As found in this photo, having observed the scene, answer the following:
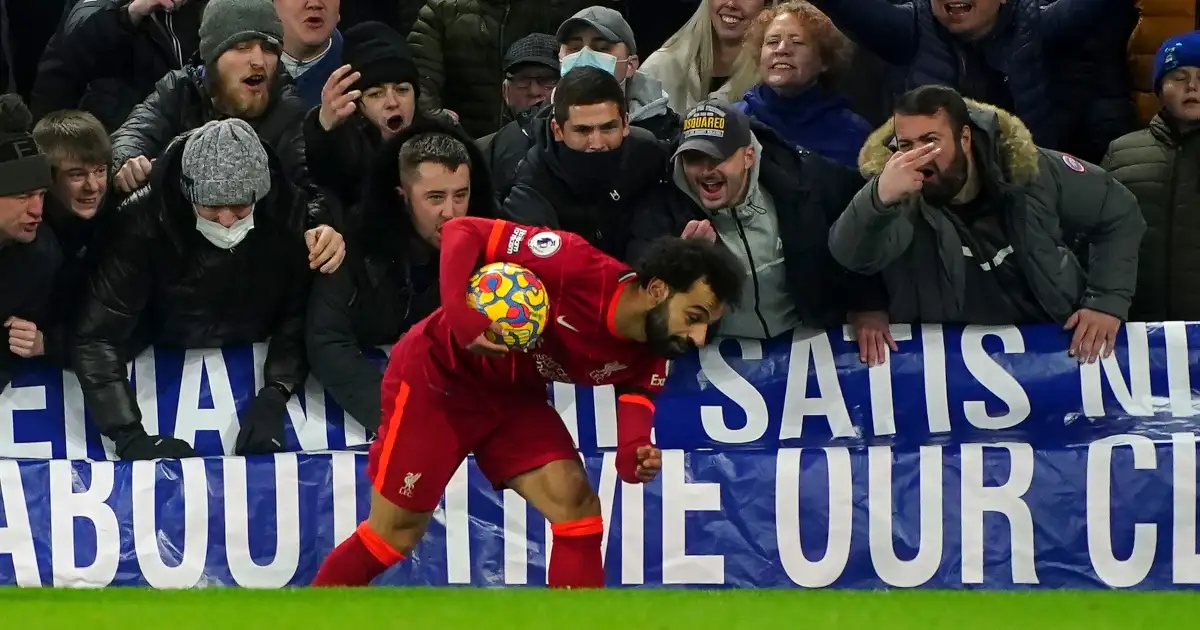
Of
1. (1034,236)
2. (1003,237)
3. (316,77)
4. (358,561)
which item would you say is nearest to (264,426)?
(358,561)

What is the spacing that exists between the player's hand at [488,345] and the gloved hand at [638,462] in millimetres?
520

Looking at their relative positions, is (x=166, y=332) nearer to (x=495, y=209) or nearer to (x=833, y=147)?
(x=495, y=209)

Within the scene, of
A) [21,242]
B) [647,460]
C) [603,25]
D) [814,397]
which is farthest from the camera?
Result: [603,25]

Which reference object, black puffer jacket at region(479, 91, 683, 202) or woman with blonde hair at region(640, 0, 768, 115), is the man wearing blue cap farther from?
black puffer jacket at region(479, 91, 683, 202)

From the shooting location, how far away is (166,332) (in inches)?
283

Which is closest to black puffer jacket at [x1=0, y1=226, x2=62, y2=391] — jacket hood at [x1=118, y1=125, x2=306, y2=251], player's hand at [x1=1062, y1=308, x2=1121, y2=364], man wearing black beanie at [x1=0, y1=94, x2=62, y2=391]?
man wearing black beanie at [x1=0, y1=94, x2=62, y2=391]

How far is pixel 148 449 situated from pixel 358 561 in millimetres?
1356

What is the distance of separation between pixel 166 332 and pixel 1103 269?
380 cm

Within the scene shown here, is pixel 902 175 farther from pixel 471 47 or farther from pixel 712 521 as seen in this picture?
pixel 471 47

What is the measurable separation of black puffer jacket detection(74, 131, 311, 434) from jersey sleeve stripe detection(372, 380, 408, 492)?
3.71 ft

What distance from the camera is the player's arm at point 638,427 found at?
18.5 ft

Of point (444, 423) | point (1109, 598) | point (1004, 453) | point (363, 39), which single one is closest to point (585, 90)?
point (363, 39)

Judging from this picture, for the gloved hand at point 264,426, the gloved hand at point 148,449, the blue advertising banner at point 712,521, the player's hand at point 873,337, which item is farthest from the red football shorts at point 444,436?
the player's hand at point 873,337

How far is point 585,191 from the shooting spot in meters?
7.11
